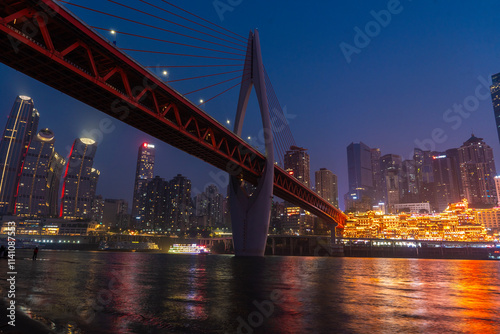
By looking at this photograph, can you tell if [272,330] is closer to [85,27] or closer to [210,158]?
[85,27]

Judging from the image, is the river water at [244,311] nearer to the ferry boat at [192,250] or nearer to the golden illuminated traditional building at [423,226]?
the ferry boat at [192,250]

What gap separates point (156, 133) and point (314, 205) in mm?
55074

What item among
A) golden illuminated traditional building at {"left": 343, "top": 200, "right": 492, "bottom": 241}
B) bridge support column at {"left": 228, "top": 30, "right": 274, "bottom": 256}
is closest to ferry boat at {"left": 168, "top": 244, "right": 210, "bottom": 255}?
bridge support column at {"left": 228, "top": 30, "right": 274, "bottom": 256}

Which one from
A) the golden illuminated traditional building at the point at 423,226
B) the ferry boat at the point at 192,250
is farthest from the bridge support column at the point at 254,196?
the golden illuminated traditional building at the point at 423,226

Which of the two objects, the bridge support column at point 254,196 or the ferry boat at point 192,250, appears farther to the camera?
the ferry boat at point 192,250

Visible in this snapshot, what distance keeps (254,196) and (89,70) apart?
3006cm

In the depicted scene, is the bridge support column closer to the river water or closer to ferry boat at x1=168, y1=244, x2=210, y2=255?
the river water

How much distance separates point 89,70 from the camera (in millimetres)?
26234

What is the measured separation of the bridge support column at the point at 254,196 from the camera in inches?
1924

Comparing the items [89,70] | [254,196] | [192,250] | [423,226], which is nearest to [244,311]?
[89,70]

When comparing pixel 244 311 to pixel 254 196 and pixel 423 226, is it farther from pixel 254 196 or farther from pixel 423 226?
pixel 423 226

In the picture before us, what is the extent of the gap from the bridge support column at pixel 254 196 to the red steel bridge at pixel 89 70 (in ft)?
37.0

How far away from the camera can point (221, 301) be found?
38.3 feet

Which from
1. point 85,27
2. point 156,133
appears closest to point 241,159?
point 156,133
